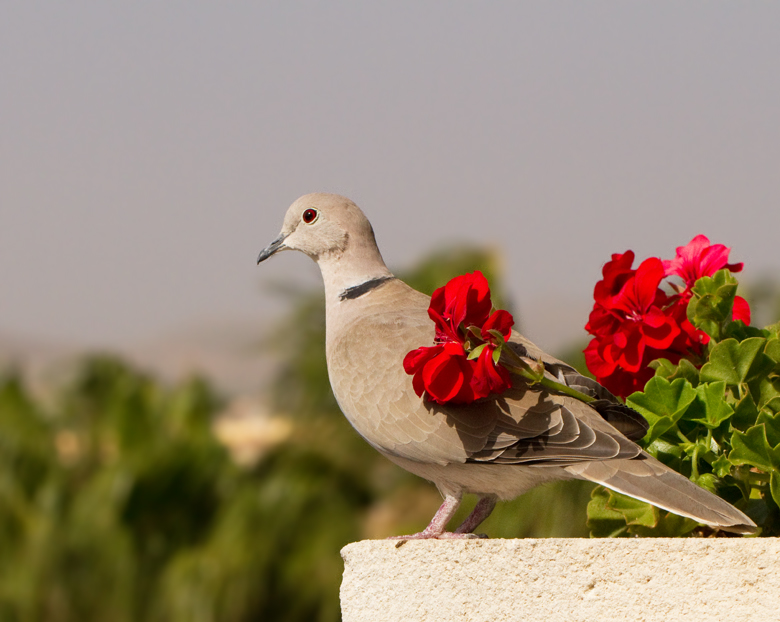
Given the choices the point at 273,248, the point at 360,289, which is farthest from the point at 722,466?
the point at 273,248

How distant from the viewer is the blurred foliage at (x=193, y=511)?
801 cm

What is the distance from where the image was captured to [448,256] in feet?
21.2

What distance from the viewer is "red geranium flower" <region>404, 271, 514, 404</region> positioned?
2.41 meters

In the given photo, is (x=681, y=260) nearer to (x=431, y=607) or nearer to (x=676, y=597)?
(x=676, y=597)

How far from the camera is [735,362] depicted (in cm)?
262

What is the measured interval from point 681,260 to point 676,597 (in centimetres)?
127

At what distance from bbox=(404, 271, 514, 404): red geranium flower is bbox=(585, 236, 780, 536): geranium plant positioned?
49cm

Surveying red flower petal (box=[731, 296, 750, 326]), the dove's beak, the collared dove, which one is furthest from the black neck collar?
red flower petal (box=[731, 296, 750, 326])

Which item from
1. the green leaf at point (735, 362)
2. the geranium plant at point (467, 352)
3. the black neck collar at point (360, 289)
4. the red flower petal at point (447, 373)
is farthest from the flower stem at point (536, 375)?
the black neck collar at point (360, 289)

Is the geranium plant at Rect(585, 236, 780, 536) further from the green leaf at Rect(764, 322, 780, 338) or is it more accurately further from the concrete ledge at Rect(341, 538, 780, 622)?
the concrete ledge at Rect(341, 538, 780, 622)

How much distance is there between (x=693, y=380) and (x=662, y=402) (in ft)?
0.76

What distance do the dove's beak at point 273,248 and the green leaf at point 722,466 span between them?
1773 millimetres

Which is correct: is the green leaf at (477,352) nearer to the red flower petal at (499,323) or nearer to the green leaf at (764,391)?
the red flower petal at (499,323)

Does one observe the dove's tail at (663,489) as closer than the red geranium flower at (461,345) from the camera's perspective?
Yes
